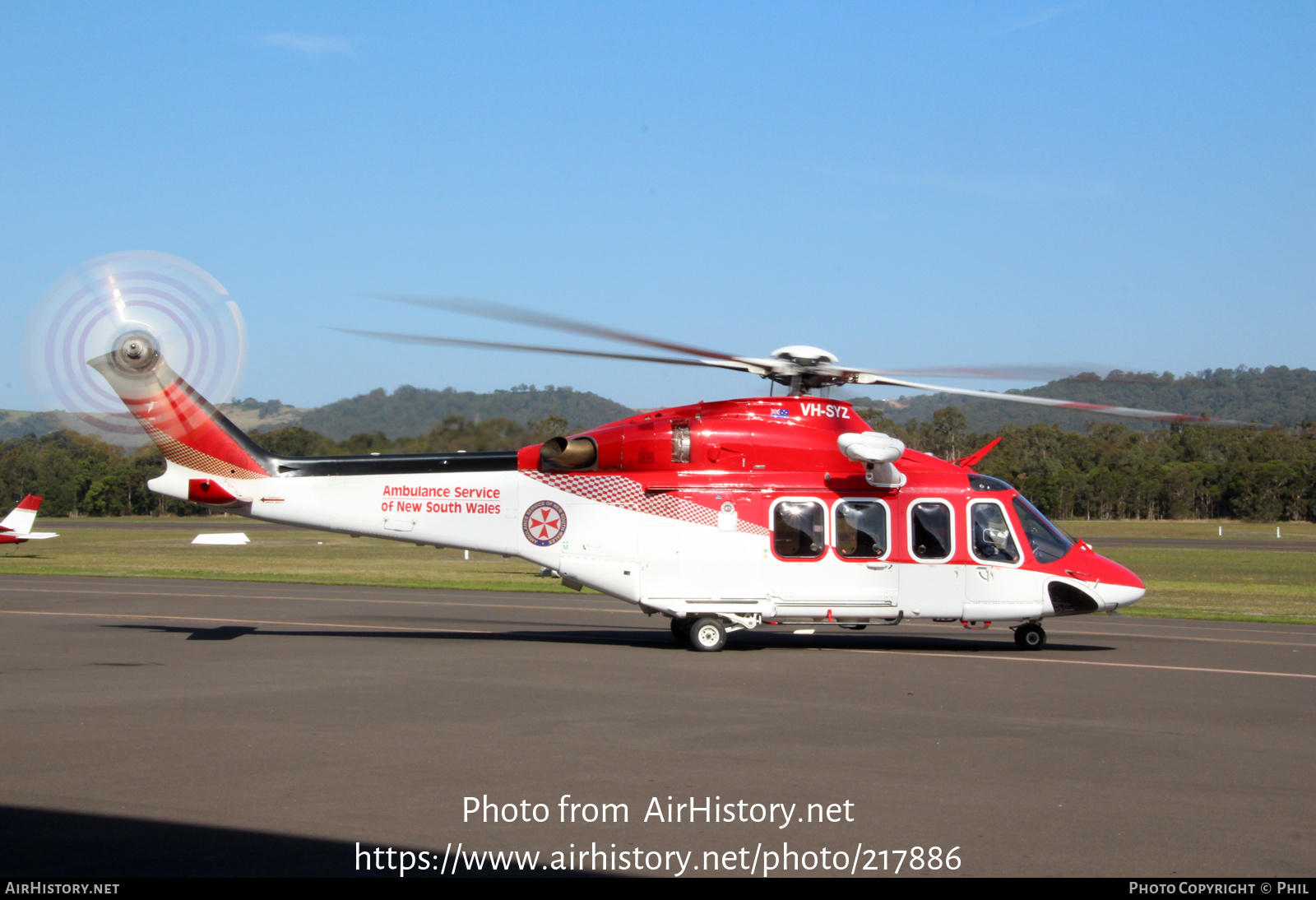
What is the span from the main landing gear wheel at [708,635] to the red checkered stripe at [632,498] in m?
1.40

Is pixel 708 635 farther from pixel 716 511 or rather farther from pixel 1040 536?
pixel 1040 536

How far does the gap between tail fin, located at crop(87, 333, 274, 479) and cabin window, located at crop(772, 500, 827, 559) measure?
7775 millimetres

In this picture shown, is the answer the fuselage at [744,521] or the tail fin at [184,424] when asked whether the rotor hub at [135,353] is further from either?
the fuselage at [744,521]

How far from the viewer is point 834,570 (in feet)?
49.2

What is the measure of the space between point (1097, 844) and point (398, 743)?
5.28 meters

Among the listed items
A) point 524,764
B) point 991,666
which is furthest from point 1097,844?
A: point 991,666

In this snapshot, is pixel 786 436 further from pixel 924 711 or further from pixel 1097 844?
pixel 1097 844

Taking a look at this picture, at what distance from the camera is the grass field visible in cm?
2752

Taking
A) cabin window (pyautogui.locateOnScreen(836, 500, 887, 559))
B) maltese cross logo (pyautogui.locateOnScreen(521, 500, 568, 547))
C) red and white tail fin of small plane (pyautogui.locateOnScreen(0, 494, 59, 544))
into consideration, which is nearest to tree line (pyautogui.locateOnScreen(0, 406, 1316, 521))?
red and white tail fin of small plane (pyautogui.locateOnScreen(0, 494, 59, 544))

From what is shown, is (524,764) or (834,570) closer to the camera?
(524,764)

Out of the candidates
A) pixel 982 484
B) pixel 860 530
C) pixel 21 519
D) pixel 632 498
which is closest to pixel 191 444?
pixel 632 498

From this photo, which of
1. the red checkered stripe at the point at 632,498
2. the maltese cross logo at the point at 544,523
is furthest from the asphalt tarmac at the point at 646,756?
the red checkered stripe at the point at 632,498

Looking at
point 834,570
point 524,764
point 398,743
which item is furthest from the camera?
point 834,570

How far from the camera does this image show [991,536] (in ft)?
50.5
